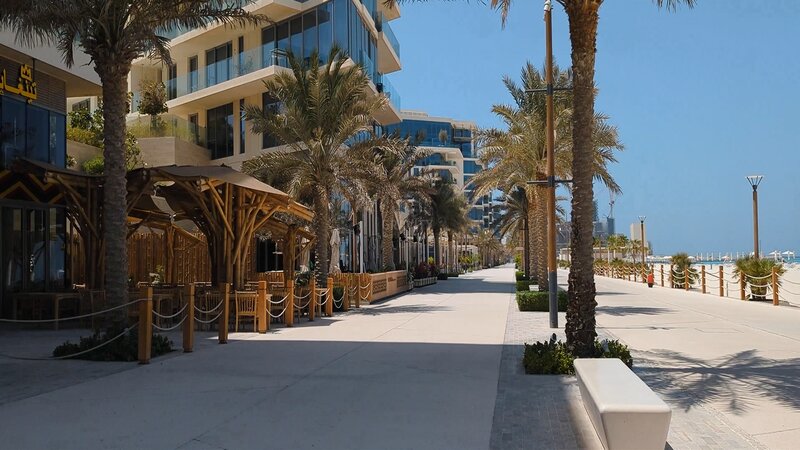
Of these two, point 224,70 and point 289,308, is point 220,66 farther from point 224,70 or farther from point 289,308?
point 289,308

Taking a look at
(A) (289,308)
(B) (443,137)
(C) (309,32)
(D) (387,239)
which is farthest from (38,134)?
(B) (443,137)

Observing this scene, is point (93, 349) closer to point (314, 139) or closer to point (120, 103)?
point (120, 103)

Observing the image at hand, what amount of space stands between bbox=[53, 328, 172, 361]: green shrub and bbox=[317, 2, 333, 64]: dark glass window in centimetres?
2277

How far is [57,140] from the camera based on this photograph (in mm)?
19250

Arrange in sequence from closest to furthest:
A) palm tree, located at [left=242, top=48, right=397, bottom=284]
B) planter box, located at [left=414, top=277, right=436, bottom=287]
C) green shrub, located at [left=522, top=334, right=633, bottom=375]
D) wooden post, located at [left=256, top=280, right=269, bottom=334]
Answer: green shrub, located at [left=522, top=334, right=633, bottom=375], wooden post, located at [left=256, top=280, right=269, bottom=334], palm tree, located at [left=242, top=48, right=397, bottom=284], planter box, located at [left=414, top=277, right=436, bottom=287]

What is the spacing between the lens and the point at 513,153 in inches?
982

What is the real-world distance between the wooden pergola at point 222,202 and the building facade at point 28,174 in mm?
2511

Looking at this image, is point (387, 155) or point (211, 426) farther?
point (387, 155)

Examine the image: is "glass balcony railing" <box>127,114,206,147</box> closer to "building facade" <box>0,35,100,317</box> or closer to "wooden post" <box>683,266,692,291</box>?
"building facade" <box>0,35,100,317</box>

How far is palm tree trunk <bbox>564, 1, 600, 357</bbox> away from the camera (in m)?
9.63

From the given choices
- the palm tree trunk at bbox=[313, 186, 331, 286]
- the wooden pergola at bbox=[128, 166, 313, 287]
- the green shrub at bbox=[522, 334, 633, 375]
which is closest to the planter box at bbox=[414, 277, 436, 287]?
the palm tree trunk at bbox=[313, 186, 331, 286]

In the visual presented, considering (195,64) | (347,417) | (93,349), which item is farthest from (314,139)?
(195,64)

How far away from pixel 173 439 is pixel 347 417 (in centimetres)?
171

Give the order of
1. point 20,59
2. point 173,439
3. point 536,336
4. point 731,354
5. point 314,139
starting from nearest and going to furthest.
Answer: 1. point 173,439
2. point 731,354
3. point 536,336
4. point 20,59
5. point 314,139
